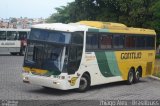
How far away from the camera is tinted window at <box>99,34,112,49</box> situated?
20719 mm

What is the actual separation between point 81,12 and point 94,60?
26.2 metres

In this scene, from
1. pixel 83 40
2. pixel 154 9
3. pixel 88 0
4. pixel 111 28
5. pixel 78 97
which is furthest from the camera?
pixel 88 0

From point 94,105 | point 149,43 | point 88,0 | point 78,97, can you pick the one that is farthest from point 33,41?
point 88,0

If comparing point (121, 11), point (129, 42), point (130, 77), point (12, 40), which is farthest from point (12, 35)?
point (129, 42)

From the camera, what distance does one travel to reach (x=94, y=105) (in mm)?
15156

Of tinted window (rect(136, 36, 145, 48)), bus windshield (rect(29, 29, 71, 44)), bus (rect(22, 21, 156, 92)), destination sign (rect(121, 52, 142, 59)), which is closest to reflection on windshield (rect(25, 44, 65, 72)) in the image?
bus (rect(22, 21, 156, 92))

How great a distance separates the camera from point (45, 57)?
1797 cm

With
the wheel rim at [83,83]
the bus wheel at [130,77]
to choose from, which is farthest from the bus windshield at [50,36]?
the bus wheel at [130,77]

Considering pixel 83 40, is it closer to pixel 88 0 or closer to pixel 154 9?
pixel 154 9

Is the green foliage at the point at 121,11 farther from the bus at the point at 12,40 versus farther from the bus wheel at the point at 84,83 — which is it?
the bus wheel at the point at 84,83

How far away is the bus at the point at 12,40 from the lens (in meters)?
44.4

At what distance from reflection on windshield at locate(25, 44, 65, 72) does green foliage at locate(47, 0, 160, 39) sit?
23144 millimetres

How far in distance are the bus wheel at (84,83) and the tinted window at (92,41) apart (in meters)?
1.29

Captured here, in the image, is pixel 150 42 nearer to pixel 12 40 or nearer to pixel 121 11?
pixel 121 11
